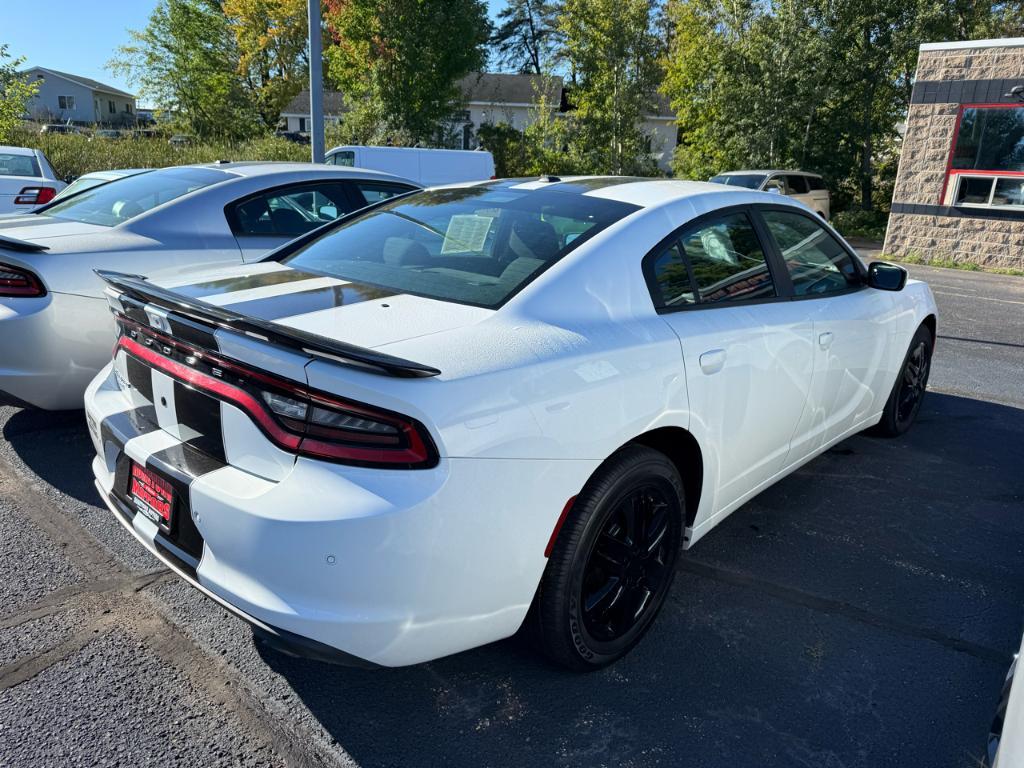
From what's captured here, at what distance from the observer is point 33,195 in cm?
988

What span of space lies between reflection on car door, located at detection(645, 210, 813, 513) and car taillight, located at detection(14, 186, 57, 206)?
31.8 ft

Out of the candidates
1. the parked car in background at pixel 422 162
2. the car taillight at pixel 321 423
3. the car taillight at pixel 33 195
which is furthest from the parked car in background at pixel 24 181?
the car taillight at pixel 321 423

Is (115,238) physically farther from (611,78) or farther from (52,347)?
(611,78)

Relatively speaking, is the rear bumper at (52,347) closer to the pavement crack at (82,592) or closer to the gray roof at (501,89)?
the pavement crack at (82,592)

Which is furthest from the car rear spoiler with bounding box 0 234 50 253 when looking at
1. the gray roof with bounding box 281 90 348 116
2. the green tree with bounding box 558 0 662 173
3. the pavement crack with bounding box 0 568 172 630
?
the gray roof with bounding box 281 90 348 116

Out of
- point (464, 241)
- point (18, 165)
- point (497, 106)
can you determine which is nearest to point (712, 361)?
point (464, 241)

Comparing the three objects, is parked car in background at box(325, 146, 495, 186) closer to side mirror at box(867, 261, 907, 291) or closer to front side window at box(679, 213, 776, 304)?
side mirror at box(867, 261, 907, 291)

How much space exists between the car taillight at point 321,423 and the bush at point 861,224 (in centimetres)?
2173

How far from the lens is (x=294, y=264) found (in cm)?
301

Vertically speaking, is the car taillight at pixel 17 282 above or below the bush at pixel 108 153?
below

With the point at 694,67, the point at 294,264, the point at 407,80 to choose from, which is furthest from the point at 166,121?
the point at 294,264

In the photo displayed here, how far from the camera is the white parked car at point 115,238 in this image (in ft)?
12.5

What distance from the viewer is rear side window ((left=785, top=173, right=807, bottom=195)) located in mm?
17750

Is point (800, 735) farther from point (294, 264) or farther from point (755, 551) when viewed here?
point (294, 264)
